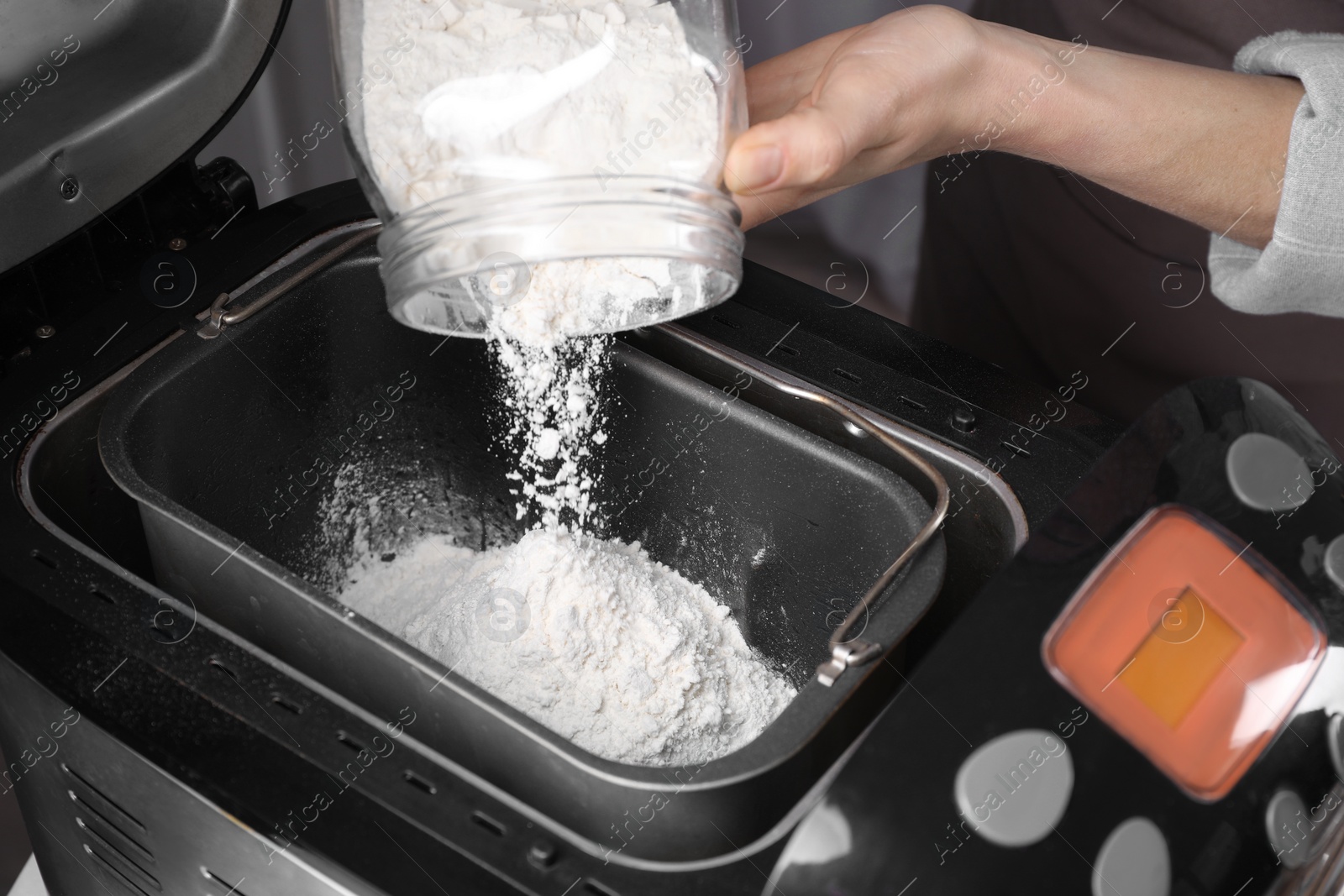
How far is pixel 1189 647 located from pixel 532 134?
38cm

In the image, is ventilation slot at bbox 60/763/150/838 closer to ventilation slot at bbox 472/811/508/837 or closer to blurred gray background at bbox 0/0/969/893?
ventilation slot at bbox 472/811/508/837

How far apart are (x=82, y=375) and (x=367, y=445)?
197 mm

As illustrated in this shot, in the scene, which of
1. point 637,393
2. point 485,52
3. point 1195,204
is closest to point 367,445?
point 637,393

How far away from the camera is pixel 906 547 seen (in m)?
0.69

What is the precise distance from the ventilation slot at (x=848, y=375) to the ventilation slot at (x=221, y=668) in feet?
1.37

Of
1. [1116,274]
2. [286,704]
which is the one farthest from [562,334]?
[1116,274]

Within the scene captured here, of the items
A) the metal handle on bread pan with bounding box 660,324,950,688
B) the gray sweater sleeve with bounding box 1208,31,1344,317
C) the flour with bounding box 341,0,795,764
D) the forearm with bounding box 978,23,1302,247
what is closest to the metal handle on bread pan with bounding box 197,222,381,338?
the flour with bounding box 341,0,795,764

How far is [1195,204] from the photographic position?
33.5 inches

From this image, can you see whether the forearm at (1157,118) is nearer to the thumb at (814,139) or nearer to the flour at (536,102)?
the thumb at (814,139)

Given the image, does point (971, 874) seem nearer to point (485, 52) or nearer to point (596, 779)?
point (596, 779)

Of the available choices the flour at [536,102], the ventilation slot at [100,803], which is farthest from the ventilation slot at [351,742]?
the flour at [536,102]

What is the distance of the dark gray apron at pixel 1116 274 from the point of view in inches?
37.9

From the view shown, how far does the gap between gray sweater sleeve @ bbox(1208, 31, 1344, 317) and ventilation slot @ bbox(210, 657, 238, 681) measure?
697 millimetres

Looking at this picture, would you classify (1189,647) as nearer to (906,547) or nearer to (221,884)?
(906,547)
